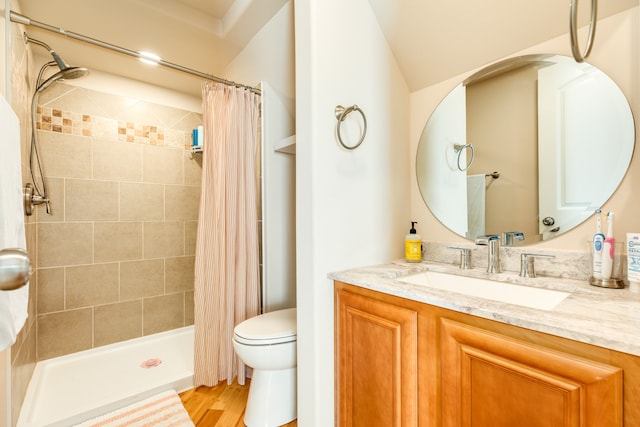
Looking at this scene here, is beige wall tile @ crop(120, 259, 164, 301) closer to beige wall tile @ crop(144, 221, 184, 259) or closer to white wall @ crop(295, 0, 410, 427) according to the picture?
beige wall tile @ crop(144, 221, 184, 259)

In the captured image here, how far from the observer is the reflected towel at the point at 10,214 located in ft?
2.00

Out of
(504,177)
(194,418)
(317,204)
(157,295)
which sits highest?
(504,177)

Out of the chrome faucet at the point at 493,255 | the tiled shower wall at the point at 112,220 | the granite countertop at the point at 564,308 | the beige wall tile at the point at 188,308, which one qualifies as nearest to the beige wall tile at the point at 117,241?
the tiled shower wall at the point at 112,220

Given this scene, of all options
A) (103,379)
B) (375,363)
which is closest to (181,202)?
(103,379)

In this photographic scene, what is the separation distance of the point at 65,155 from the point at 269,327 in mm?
2081

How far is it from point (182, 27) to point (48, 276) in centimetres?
204

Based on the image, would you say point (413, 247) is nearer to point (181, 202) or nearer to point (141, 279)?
point (181, 202)

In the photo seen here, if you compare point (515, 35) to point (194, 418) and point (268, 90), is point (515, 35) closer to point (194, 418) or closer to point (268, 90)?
point (268, 90)

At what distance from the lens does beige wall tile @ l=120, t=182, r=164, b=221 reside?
7.93 ft

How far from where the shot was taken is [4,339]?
1.99ft

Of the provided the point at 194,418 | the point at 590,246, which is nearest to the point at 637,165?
the point at 590,246

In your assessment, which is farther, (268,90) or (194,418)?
(268,90)

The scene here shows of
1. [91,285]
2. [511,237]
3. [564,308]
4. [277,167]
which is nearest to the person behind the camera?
[564,308]

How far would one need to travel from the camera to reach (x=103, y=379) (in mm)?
1915
